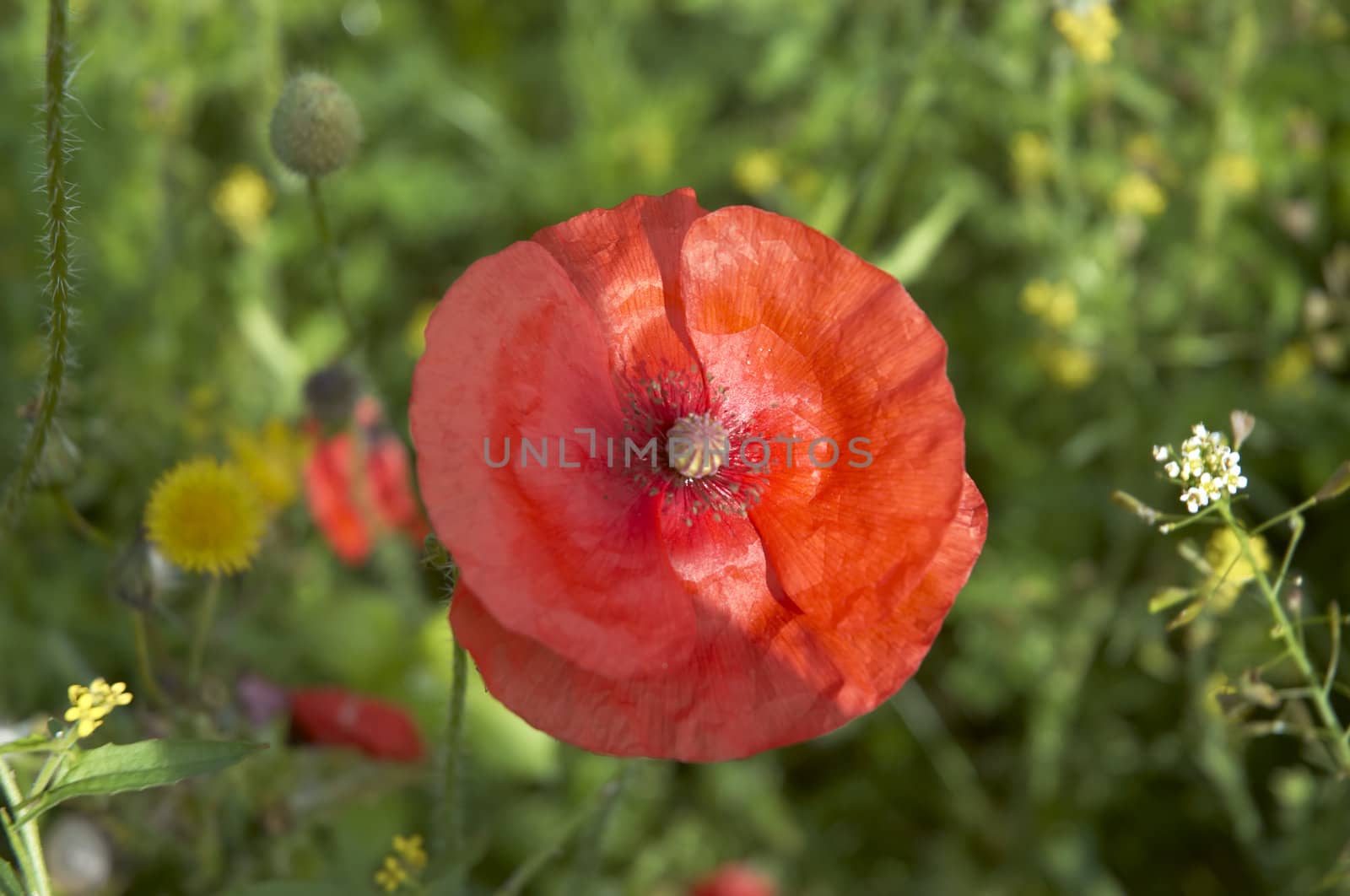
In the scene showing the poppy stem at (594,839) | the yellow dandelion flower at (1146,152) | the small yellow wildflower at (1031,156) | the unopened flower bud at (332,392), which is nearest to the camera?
the poppy stem at (594,839)

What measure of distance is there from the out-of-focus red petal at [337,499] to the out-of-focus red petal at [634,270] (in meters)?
1.37

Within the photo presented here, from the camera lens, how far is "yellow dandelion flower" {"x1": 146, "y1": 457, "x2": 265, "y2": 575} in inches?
73.0

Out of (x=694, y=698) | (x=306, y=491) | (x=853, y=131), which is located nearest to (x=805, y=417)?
(x=694, y=698)

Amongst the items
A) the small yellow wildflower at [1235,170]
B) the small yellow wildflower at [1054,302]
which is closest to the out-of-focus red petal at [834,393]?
the small yellow wildflower at [1054,302]

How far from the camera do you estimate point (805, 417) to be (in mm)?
1852

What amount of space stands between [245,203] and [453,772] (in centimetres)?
227

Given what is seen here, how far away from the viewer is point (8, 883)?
1356mm

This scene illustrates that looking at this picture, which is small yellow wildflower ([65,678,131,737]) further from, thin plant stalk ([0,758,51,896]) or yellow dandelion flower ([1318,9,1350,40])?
yellow dandelion flower ([1318,9,1350,40])

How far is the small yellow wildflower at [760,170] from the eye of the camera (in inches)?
136

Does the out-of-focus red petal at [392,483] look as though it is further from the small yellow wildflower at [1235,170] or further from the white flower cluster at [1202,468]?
the small yellow wildflower at [1235,170]

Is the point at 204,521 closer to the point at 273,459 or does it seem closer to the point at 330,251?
the point at 330,251

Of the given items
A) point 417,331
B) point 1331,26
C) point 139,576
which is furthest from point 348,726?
point 1331,26

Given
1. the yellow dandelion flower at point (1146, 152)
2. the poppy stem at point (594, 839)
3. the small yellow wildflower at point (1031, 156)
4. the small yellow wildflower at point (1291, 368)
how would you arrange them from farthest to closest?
the yellow dandelion flower at point (1146, 152)
the small yellow wildflower at point (1031, 156)
the small yellow wildflower at point (1291, 368)
the poppy stem at point (594, 839)

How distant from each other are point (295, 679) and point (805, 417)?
1900mm
